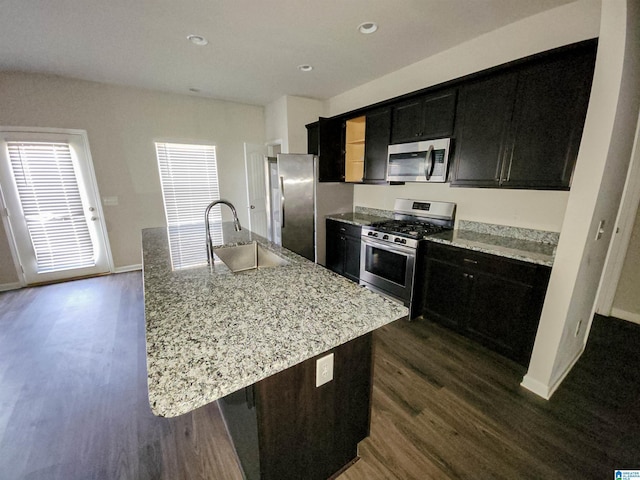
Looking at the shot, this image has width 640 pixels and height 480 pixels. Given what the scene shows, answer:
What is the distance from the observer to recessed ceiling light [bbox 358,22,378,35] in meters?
2.12

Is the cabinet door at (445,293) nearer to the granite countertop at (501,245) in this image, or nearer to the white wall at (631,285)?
the granite countertop at (501,245)

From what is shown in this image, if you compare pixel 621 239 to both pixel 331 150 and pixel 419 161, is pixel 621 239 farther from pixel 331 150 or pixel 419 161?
pixel 331 150

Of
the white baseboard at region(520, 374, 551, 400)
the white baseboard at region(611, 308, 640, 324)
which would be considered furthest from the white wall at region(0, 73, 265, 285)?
the white baseboard at region(611, 308, 640, 324)

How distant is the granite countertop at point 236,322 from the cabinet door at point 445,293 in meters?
1.43

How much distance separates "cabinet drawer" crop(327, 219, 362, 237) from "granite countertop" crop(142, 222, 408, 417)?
6.07 feet

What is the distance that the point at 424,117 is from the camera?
2.59m

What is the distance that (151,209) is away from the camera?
408cm

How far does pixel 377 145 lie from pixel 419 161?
2.23 feet

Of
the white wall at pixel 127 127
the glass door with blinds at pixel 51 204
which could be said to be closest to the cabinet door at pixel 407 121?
the white wall at pixel 127 127

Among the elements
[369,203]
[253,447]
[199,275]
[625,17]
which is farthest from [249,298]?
[369,203]

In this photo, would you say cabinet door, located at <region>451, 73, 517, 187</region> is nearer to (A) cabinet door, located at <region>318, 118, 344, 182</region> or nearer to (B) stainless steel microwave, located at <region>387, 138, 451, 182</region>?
(B) stainless steel microwave, located at <region>387, 138, 451, 182</region>

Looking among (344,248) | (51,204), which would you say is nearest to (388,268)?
(344,248)

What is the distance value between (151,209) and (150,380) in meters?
4.16

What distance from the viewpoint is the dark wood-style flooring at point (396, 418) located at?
4.46ft
